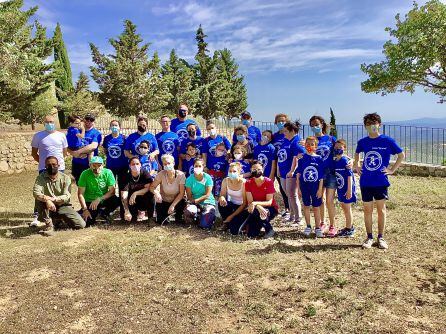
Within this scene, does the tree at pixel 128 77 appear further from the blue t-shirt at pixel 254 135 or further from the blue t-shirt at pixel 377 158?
the blue t-shirt at pixel 377 158

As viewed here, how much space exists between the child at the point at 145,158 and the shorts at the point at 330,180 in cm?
322

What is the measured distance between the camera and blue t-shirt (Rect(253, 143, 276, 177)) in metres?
7.14

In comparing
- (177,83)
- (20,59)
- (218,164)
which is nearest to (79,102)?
(177,83)

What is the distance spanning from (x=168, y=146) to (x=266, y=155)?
2.03 meters

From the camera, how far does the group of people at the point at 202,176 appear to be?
618cm

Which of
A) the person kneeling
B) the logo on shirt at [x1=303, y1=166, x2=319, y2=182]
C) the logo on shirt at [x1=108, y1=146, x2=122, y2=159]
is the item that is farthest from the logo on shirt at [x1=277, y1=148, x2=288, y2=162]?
the person kneeling

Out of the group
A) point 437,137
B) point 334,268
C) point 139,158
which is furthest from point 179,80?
point 334,268

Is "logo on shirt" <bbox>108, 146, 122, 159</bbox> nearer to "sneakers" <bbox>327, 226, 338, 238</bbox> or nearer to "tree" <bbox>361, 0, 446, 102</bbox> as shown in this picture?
"sneakers" <bbox>327, 226, 338, 238</bbox>

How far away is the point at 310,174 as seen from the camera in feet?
20.0

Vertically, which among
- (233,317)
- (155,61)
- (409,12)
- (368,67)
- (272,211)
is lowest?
(233,317)

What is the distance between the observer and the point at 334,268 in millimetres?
4953

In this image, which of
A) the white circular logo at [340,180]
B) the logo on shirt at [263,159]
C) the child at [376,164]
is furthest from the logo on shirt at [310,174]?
the logo on shirt at [263,159]

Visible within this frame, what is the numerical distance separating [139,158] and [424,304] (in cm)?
518

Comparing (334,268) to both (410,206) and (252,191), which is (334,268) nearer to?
(252,191)
